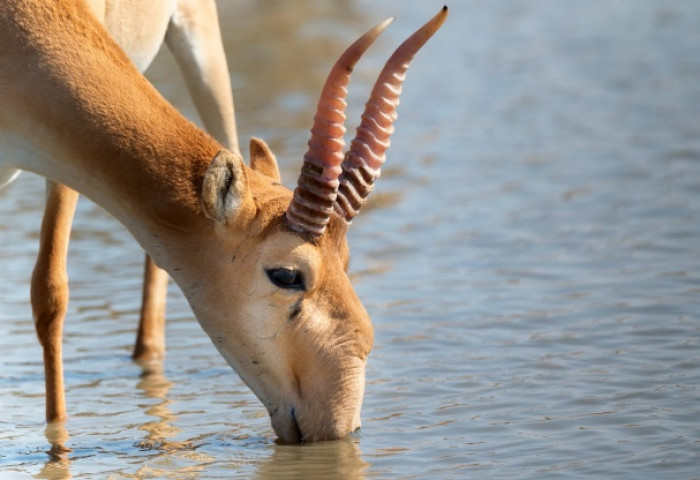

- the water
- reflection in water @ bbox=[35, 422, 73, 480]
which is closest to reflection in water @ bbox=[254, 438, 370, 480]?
the water

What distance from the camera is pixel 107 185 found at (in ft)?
23.5

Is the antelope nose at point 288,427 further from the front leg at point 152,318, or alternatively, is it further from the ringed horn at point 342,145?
the front leg at point 152,318

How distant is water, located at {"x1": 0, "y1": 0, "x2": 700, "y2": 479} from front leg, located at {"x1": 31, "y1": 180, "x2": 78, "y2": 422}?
0.23m

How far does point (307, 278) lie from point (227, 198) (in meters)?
0.55

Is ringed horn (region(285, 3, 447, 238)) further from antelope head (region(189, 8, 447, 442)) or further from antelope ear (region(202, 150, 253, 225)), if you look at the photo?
antelope ear (region(202, 150, 253, 225))

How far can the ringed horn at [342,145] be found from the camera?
6891 millimetres

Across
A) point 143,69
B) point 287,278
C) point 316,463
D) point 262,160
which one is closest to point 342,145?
point 287,278

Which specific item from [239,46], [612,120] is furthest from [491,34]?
[612,120]

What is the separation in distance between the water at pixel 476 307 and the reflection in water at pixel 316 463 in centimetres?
1

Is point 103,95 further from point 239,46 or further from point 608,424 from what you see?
point 239,46

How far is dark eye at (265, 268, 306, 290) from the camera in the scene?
7043 mm

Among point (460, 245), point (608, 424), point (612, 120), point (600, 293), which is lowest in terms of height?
point (608, 424)

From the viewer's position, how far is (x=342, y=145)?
690cm

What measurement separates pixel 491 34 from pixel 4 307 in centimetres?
1394
